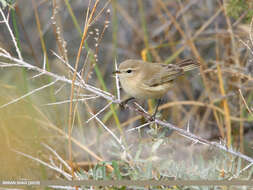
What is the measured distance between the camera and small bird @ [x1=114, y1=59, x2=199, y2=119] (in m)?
3.65

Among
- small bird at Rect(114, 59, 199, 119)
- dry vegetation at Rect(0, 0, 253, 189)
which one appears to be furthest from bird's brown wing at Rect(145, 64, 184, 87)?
dry vegetation at Rect(0, 0, 253, 189)

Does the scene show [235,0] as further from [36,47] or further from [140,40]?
[36,47]

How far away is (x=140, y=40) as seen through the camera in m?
6.23

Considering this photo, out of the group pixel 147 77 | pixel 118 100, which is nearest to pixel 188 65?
pixel 147 77

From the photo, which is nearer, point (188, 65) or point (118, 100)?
point (118, 100)

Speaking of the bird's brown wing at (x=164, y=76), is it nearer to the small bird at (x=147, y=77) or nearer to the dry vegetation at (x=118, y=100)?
the small bird at (x=147, y=77)

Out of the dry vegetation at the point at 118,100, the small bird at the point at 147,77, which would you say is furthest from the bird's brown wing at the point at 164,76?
the dry vegetation at the point at 118,100

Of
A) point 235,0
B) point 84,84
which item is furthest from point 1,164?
point 235,0

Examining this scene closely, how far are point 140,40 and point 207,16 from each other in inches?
48.3

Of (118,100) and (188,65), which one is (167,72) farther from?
(118,100)

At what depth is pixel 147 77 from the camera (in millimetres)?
3785

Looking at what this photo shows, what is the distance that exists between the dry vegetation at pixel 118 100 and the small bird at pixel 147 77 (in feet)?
0.86

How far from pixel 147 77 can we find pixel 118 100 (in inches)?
37.7

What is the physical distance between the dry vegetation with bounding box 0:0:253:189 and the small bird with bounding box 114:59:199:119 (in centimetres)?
26
